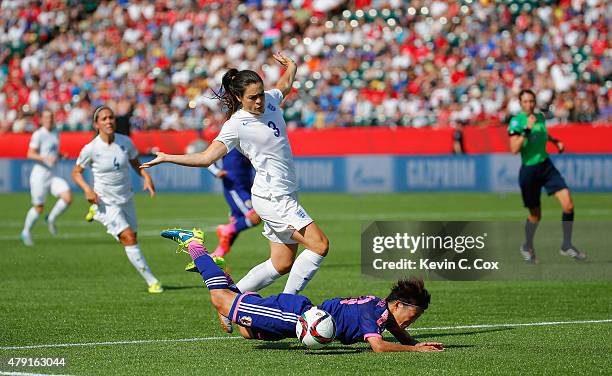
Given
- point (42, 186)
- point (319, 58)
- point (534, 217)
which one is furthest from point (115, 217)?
point (319, 58)

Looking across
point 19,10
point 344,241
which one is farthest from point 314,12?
point 344,241

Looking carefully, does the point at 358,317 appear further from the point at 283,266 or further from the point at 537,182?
the point at 537,182

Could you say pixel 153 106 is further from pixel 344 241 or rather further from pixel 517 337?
pixel 517 337

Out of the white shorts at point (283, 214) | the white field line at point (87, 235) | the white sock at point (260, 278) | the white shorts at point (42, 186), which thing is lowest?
the white field line at point (87, 235)

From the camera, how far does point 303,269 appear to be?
9.72 m

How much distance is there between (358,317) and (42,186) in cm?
1449

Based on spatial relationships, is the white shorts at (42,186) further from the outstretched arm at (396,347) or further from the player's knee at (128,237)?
the outstretched arm at (396,347)

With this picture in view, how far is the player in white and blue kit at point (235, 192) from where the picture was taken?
16.6 m

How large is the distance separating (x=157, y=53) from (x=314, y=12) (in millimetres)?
6217

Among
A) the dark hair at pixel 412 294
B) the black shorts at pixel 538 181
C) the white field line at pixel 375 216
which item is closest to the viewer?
the dark hair at pixel 412 294

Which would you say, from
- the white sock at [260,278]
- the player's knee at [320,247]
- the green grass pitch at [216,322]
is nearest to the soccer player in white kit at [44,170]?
the green grass pitch at [216,322]

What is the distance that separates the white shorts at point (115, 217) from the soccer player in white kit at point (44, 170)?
6.97 metres

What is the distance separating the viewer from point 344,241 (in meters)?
20.4

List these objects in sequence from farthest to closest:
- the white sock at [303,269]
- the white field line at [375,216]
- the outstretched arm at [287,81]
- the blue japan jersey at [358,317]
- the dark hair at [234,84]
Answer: the white field line at [375,216] < the outstretched arm at [287,81] < the white sock at [303,269] < the dark hair at [234,84] < the blue japan jersey at [358,317]
